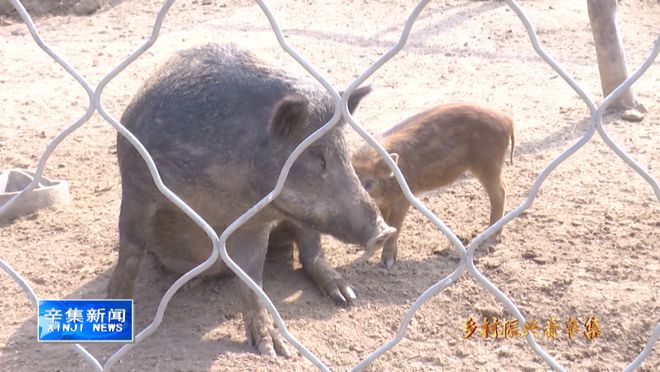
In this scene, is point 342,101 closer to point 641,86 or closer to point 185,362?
point 185,362

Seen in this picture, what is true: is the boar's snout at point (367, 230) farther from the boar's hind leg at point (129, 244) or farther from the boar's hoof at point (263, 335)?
the boar's hind leg at point (129, 244)

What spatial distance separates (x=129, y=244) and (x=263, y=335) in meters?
0.56

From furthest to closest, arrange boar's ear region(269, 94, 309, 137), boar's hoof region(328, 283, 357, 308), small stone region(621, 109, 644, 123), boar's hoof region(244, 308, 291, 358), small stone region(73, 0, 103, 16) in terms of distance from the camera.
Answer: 1. small stone region(73, 0, 103, 16)
2. small stone region(621, 109, 644, 123)
3. boar's hoof region(328, 283, 357, 308)
4. boar's hoof region(244, 308, 291, 358)
5. boar's ear region(269, 94, 309, 137)

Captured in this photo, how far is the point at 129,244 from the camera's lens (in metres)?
3.08

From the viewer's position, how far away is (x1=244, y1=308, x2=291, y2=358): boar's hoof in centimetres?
295

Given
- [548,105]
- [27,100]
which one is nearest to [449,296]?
[548,105]

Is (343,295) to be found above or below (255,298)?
below

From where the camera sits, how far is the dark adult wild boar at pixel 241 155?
9.39 ft

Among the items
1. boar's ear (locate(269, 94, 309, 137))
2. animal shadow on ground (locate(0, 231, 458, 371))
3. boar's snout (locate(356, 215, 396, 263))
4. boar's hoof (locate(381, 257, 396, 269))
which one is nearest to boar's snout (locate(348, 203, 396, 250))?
boar's snout (locate(356, 215, 396, 263))

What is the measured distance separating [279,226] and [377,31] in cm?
333

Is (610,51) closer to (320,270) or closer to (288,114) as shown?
(320,270)

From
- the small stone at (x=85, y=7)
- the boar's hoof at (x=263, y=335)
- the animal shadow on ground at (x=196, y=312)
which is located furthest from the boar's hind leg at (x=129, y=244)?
the small stone at (x=85, y=7)

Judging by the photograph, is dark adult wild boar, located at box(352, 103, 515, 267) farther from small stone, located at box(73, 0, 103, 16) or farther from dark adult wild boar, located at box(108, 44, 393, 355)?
small stone, located at box(73, 0, 103, 16)

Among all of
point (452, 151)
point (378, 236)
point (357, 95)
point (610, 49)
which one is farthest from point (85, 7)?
point (378, 236)
